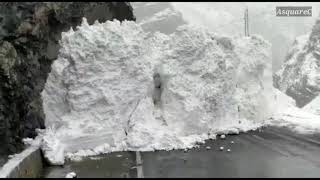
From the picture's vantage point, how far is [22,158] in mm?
9844

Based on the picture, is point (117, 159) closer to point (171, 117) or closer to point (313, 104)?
point (171, 117)

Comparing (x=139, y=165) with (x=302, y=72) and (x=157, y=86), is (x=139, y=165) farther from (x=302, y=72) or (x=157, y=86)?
(x=302, y=72)

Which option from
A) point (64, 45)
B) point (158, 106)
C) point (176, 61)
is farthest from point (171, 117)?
point (64, 45)

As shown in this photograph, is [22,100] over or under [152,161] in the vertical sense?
over

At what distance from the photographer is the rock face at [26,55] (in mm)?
11266

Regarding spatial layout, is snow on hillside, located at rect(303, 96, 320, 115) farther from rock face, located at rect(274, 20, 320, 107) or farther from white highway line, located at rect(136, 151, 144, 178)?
rock face, located at rect(274, 20, 320, 107)

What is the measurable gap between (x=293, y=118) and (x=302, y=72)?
107ft

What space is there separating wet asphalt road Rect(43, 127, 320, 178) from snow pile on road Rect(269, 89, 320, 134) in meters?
2.41

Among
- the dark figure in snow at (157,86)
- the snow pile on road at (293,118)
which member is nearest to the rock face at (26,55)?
the dark figure in snow at (157,86)

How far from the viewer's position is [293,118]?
18.7 meters

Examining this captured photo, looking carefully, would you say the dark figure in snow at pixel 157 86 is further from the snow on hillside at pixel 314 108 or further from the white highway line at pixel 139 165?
the snow on hillside at pixel 314 108

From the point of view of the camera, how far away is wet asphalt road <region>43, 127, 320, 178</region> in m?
10.2

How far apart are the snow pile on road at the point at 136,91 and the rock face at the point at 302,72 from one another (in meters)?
30.5

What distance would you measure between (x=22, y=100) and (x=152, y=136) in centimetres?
385
